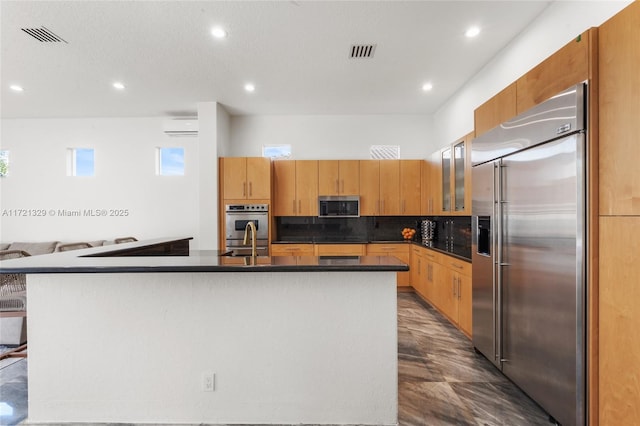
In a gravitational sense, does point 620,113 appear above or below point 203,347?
above

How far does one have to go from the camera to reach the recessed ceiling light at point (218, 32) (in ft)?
9.08

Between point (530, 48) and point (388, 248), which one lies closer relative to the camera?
point (530, 48)

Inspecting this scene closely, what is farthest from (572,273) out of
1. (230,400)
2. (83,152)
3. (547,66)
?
(83,152)

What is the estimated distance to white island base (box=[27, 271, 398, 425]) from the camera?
1791 mm

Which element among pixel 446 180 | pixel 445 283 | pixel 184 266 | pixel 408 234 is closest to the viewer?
pixel 184 266

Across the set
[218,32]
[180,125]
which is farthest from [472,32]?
[180,125]

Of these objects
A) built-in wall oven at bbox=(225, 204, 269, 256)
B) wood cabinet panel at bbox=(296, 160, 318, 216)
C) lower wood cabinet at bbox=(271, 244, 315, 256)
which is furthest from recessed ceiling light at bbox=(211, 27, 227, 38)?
lower wood cabinet at bbox=(271, 244, 315, 256)

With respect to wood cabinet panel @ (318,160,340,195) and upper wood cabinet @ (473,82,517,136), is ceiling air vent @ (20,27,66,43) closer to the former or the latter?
wood cabinet panel @ (318,160,340,195)

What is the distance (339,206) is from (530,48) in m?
3.15

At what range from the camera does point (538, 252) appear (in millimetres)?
1893

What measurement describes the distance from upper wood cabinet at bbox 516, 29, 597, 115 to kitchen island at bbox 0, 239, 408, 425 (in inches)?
59.7

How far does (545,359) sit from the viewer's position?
72.2 inches


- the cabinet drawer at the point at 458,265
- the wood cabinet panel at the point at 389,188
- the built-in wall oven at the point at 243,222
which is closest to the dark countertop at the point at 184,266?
the cabinet drawer at the point at 458,265

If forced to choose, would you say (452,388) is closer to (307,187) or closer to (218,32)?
(307,187)
